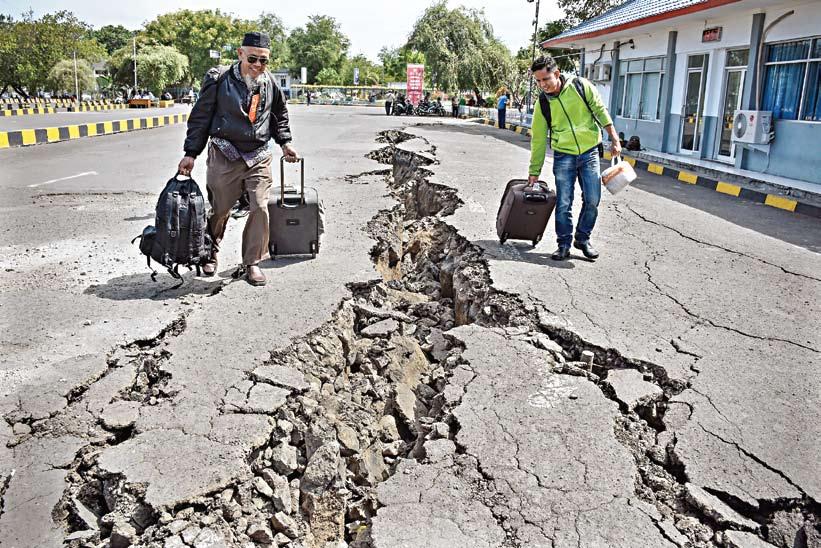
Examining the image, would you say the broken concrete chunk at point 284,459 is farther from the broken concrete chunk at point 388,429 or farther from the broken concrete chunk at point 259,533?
the broken concrete chunk at point 388,429

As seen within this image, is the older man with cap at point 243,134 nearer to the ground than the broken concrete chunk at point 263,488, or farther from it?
farther from it

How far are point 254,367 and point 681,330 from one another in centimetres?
269

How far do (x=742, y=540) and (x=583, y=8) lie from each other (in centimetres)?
3852

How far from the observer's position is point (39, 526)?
8.61ft

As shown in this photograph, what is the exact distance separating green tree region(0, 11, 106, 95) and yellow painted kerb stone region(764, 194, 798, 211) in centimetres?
5577

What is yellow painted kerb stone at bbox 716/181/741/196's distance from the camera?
1159 cm

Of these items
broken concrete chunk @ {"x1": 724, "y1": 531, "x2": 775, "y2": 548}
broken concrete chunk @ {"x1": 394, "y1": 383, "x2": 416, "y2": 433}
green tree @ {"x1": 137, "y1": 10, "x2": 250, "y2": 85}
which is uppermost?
green tree @ {"x1": 137, "y1": 10, "x2": 250, "y2": 85}

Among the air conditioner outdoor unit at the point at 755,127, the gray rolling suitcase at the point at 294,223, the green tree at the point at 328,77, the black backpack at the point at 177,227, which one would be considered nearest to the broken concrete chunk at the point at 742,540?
the black backpack at the point at 177,227

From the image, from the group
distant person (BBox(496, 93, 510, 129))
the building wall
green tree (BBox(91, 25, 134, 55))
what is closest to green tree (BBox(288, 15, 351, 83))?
green tree (BBox(91, 25, 134, 55))

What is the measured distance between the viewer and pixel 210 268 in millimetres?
5496

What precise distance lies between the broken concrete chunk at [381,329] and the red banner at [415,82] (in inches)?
1424

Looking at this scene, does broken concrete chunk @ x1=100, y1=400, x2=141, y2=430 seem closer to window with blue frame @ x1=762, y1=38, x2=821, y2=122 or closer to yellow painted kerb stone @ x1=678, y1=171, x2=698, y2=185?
yellow painted kerb stone @ x1=678, y1=171, x2=698, y2=185

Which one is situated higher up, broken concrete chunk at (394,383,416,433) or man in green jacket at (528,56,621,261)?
man in green jacket at (528,56,621,261)

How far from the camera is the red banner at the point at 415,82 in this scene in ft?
129
